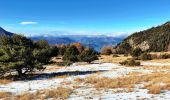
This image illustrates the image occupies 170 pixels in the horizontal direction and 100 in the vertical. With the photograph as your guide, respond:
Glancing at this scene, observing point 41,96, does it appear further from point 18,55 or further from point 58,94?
point 18,55

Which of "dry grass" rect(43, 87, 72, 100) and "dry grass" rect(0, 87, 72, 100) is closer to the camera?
"dry grass" rect(0, 87, 72, 100)

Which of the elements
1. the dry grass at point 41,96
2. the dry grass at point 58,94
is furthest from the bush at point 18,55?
the dry grass at point 58,94

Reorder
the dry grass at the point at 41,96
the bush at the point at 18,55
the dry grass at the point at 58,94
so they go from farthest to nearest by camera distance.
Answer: the bush at the point at 18,55 → the dry grass at the point at 58,94 → the dry grass at the point at 41,96

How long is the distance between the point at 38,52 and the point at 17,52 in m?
2.74

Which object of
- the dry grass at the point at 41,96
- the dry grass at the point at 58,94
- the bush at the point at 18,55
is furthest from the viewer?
the bush at the point at 18,55

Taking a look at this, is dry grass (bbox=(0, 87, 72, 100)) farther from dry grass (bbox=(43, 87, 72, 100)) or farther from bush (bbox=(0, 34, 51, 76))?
bush (bbox=(0, 34, 51, 76))

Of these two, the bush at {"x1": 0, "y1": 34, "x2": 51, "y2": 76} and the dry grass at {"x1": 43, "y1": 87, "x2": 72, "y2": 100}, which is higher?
the bush at {"x1": 0, "y1": 34, "x2": 51, "y2": 76}

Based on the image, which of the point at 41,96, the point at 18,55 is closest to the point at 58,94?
the point at 41,96

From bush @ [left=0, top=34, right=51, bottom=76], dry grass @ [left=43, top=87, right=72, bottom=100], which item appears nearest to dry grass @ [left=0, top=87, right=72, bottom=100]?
dry grass @ [left=43, top=87, right=72, bottom=100]

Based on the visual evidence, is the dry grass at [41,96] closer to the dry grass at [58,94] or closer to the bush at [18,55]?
the dry grass at [58,94]

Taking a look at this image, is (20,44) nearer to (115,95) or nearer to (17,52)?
(17,52)

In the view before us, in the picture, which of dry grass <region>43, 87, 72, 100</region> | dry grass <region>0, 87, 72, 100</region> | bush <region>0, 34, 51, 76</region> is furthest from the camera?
bush <region>0, 34, 51, 76</region>

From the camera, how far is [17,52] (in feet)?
120

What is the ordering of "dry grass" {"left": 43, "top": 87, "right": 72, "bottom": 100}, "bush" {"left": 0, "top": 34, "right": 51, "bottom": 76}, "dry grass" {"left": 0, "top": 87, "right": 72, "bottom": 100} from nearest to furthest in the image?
"dry grass" {"left": 0, "top": 87, "right": 72, "bottom": 100}, "dry grass" {"left": 43, "top": 87, "right": 72, "bottom": 100}, "bush" {"left": 0, "top": 34, "right": 51, "bottom": 76}
